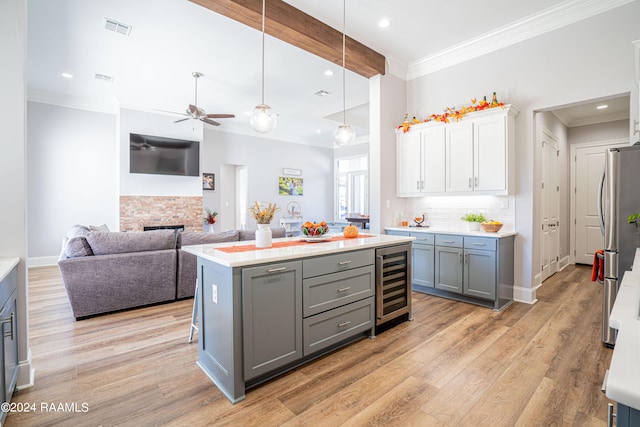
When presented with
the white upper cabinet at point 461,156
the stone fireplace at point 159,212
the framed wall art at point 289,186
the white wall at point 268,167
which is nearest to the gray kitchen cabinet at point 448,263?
the white upper cabinet at point 461,156

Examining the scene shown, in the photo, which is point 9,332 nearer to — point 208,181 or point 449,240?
point 449,240

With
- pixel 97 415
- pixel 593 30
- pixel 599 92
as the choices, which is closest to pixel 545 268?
pixel 599 92

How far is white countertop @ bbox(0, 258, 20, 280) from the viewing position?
164 centimetres

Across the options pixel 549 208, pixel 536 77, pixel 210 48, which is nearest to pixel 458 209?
pixel 549 208

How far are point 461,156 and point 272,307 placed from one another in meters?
3.30

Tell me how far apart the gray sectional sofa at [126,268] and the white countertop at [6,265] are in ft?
4.64

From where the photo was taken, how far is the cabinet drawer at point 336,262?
7.48 ft

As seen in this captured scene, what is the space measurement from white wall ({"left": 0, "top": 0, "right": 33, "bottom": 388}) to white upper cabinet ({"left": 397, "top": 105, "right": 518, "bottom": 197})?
13.7ft

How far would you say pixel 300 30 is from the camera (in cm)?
339

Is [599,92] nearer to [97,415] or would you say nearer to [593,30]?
[593,30]

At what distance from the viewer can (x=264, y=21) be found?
3.15 metres

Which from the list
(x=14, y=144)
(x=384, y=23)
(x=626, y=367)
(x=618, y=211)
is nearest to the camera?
(x=626, y=367)

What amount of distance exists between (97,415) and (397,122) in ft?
15.4

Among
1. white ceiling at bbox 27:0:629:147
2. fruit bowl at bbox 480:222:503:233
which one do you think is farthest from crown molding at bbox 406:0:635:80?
fruit bowl at bbox 480:222:503:233
